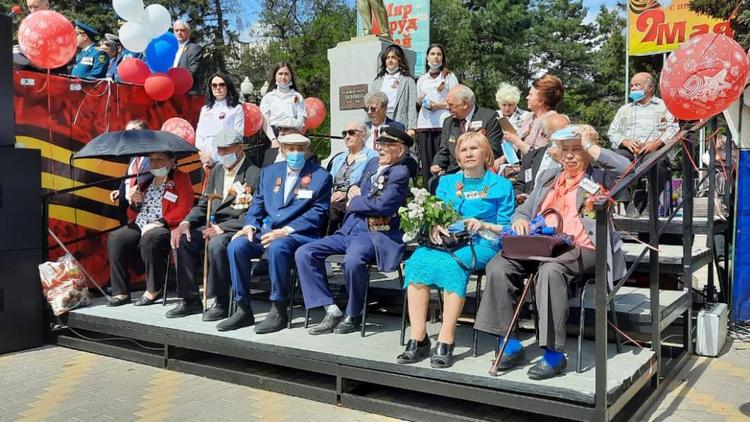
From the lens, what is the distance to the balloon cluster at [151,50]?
7320 millimetres

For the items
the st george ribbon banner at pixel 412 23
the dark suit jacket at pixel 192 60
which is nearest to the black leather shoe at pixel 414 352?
the dark suit jacket at pixel 192 60

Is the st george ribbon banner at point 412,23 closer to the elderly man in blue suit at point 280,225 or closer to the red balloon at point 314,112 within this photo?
the red balloon at point 314,112

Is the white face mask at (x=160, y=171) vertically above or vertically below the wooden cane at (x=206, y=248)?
above

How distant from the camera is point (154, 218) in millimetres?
6328

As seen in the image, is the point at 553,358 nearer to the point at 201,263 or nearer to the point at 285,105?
the point at 201,263

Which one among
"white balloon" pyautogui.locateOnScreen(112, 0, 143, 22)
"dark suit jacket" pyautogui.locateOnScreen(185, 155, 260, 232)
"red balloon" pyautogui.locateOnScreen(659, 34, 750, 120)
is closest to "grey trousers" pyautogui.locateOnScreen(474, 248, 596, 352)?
"red balloon" pyautogui.locateOnScreen(659, 34, 750, 120)

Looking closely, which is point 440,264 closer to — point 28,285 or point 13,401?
point 13,401

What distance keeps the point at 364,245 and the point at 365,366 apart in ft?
3.08

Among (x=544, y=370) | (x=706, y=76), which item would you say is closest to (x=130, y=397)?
(x=544, y=370)

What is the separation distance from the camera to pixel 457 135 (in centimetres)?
612

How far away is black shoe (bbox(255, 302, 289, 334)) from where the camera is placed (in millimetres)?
5066

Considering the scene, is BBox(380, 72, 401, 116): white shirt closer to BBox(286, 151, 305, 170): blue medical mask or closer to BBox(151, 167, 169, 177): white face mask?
BBox(286, 151, 305, 170): blue medical mask

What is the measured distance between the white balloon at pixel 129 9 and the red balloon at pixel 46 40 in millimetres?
541

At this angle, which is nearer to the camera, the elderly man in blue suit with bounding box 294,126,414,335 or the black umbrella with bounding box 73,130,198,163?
the elderly man in blue suit with bounding box 294,126,414,335
